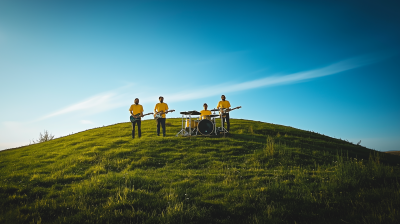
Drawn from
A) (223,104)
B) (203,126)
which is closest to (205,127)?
(203,126)

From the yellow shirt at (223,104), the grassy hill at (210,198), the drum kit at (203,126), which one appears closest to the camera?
the grassy hill at (210,198)

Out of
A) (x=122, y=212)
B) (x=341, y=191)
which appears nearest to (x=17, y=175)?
(x=122, y=212)

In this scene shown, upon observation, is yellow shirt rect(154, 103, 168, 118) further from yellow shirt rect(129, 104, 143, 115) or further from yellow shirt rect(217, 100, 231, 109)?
yellow shirt rect(217, 100, 231, 109)

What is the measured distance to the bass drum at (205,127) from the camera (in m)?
16.8

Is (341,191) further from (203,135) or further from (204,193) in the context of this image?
(203,135)

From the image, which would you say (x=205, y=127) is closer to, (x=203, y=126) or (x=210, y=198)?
(x=203, y=126)

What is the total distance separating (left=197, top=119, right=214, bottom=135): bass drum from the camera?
16.8 metres

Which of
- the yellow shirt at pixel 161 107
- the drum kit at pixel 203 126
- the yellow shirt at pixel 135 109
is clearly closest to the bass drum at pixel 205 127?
the drum kit at pixel 203 126

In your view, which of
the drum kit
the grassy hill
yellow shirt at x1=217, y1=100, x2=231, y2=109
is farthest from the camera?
yellow shirt at x1=217, y1=100, x2=231, y2=109

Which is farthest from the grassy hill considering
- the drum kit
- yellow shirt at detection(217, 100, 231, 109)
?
yellow shirt at detection(217, 100, 231, 109)

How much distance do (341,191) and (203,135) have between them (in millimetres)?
12073

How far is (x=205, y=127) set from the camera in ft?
55.4

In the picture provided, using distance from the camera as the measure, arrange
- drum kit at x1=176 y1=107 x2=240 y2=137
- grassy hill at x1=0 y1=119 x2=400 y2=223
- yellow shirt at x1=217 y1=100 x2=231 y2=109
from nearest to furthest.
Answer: grassy hill at x1=0 y1=119 x2=400 y2=223 → drum kit at x1=176 y1=107 x2=240 y2=137 → yellow shirt at x1=217 y1=100 x2=231 y2=109

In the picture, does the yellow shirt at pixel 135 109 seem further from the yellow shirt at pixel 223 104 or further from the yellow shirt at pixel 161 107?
the yellow shirt at pixel 223 104
